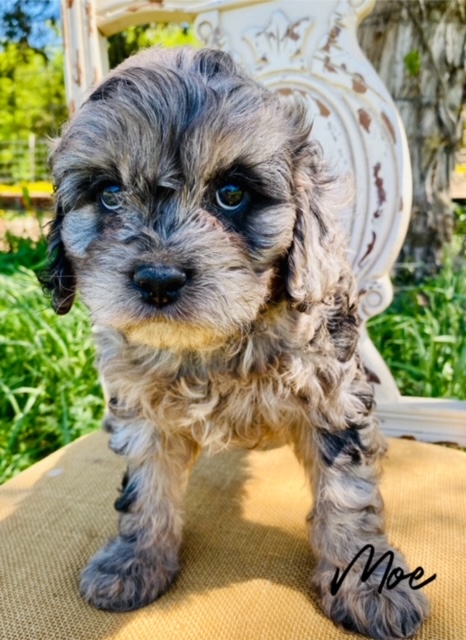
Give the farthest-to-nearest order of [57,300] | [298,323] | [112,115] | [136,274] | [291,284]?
[57,300], [298,323], [291,284], [112,115], [136,274]

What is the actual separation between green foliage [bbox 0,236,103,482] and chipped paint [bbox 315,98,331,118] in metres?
2.14

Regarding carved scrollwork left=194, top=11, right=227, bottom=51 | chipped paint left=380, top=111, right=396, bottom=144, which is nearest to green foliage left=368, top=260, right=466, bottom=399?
chipped paint left=380, top=111, right=396, bottom=144

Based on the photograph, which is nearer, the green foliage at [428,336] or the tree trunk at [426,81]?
the green foliage at [428,336]

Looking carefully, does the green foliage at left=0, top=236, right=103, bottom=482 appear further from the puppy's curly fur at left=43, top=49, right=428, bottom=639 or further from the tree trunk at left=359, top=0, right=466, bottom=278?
the tree trunk at left=359, top=0, right=466, bottom=278

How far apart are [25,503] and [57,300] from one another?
797 millimetres

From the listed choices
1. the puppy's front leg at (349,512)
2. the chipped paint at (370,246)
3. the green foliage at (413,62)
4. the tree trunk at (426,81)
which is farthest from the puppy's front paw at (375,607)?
the green foliage at (413,62)

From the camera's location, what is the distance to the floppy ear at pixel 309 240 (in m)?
1.71

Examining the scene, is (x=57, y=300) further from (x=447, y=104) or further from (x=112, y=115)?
(x=447, y=104)

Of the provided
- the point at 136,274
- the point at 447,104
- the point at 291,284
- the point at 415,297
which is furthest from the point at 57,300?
the point at 447,104

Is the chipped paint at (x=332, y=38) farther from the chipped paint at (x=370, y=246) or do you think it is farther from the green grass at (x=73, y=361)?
the green grass at (x=73, y=361)

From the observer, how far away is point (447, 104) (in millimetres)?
4438

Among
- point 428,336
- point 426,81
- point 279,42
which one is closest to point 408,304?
point 428,336

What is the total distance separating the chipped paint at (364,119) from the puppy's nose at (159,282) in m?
1.55

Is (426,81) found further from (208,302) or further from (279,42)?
(208,302)
